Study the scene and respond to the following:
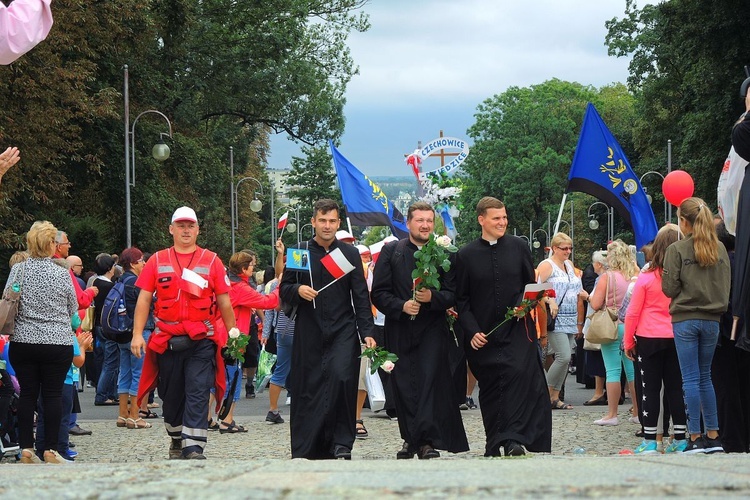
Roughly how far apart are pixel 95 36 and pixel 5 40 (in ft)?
82.8

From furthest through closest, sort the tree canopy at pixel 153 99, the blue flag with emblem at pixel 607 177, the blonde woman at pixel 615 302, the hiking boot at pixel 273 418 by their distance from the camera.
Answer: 1. the tree canopy at pixel 153 99
2. the blue flag with emblem at pixel 607 177
3. the hiking boot at pixel 273 418
4. the blonde woman at pixel 615 302

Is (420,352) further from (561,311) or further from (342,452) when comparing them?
(561,311)

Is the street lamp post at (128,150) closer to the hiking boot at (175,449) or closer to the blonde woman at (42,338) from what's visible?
the blonde woman at (42,338)

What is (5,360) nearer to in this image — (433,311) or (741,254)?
(433,311)

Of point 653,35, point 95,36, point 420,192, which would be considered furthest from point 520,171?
point 420,192

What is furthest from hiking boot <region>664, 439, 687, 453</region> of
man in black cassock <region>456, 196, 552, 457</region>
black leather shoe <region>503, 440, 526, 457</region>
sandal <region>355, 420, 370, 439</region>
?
sandal <region>355, 420, 370, 439</region>

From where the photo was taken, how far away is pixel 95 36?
31.8m

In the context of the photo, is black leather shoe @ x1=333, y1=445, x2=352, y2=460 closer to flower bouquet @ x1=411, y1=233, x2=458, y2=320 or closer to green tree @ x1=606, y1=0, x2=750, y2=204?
flower bouquet @ x1=411, y1=233, x2=458, y2=320

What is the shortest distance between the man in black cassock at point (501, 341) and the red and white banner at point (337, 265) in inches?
34.5

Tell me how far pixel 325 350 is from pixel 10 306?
8.53 ft

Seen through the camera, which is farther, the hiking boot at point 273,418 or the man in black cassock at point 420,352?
the hiking boot at point 273,418

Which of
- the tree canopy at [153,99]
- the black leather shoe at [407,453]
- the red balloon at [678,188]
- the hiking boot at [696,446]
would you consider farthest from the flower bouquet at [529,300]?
the tree canopy at [153,99]

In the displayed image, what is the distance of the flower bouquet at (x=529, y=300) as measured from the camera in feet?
31.2

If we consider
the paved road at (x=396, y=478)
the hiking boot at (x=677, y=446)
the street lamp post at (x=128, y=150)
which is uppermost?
the street lamp post at (x=128, y=150)
